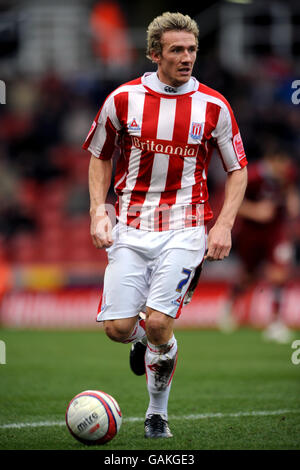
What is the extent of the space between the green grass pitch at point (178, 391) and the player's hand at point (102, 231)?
45.6 inches

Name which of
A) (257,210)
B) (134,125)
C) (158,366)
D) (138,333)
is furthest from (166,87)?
(257,210)

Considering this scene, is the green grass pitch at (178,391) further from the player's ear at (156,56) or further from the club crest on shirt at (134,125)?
the player's ear at (156,56)

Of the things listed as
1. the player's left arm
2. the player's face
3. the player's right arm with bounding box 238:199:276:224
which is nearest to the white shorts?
the player's left arm

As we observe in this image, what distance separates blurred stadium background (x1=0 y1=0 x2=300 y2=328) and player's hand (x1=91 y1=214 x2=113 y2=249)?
26.8ft

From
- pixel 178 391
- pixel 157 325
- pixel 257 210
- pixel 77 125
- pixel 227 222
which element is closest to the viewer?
pixel 157 325

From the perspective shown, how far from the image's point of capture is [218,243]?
497 centimetres

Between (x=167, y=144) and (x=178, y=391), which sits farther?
(x=178, y=391)

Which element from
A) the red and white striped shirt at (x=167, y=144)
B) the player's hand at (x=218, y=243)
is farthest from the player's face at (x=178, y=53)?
the player's hand at (x=218, y=243)

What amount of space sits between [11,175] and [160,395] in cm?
1222

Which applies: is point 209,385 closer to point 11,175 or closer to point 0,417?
point 0,417

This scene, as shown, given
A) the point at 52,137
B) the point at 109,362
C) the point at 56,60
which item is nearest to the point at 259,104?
the point at 52,137

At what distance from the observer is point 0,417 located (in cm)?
575

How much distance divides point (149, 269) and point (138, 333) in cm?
48

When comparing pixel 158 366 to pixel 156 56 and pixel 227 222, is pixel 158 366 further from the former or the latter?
pixel 156 56
